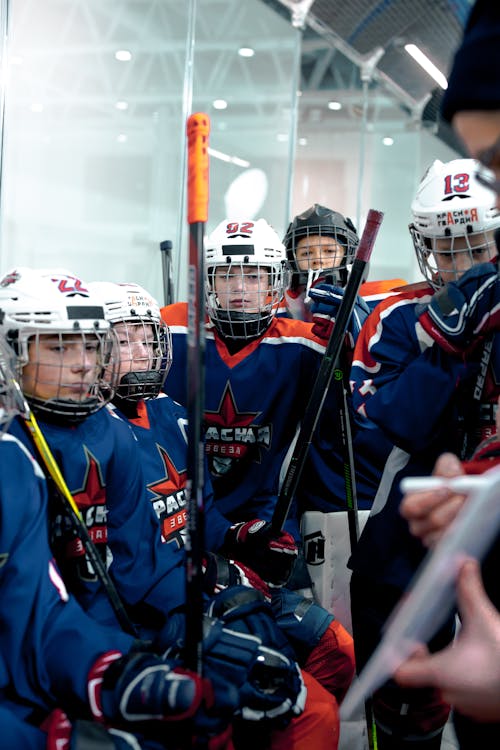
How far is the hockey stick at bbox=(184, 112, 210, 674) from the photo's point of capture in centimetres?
121

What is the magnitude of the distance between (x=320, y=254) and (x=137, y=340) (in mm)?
951

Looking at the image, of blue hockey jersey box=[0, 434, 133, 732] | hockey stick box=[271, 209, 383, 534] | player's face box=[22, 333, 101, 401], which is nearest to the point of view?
blue hockey jersey box=[0, 434, 133, 732]

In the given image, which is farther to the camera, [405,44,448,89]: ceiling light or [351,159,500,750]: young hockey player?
[405,44,448,89]: ceiling light

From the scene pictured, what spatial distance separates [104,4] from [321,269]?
5.23 ft

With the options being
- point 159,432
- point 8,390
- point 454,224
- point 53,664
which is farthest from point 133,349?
point 53,664

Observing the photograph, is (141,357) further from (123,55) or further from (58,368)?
(123,55)

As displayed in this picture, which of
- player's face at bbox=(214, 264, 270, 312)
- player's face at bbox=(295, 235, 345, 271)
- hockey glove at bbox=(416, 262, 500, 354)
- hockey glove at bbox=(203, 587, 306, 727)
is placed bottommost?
hockey glove at bbox=(203, 587, 306, 727)

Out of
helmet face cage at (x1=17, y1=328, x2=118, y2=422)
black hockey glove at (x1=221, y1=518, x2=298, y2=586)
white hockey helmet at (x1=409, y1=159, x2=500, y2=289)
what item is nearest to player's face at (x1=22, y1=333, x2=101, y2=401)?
helmet face cage at (x1=17, y1=328, x2=118, y2=422)

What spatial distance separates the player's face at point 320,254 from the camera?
2.81 meters

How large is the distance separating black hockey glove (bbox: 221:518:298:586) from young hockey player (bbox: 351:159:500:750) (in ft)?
0.80

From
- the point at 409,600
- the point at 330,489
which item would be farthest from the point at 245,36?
the point at 409,600

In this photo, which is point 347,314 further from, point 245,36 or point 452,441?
point 245,36

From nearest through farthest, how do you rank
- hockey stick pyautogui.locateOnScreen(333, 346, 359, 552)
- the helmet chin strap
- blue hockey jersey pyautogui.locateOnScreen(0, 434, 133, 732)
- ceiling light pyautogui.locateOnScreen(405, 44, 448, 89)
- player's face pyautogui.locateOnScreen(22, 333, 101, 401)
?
1. blue hockey jersey pyautogui.locateOnScreen(0, 434, 133, 732)
2. player's face pyautogui.locateOnScreen(22, 333, 101, 401)
3. hockey stick pyautogui.locateOnScreen(333, 346, 359, 552)
4. the helmet chin strap
5. ceiling light pyautogui.locateOnScreen(405, 44, 448, 89)

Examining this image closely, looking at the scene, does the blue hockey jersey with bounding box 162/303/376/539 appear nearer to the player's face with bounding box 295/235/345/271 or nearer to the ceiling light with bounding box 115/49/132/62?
the player's face with bounding box 295/235/345/271
